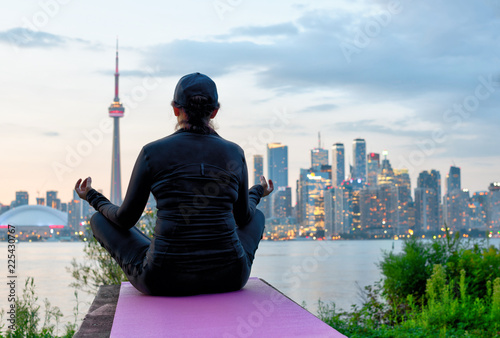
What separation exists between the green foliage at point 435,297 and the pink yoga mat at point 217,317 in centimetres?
195

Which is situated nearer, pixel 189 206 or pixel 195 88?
pixel 189 206

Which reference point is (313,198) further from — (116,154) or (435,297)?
(435,297)

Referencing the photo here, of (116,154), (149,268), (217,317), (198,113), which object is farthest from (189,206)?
(116,154)

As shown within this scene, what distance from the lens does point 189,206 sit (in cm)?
315

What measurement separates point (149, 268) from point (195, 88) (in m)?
1.08

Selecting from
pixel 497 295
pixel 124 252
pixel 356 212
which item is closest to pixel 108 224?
pixel 124 252

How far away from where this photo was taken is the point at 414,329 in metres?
4.97

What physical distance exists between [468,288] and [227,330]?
16.1ft

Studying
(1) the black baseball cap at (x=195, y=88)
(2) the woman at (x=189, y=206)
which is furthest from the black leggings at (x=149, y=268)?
(1) the black baseball cap at (x=195, y=88)

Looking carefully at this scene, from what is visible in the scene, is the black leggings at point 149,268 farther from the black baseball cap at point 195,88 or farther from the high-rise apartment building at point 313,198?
the high-rise apartment building at point 313,198

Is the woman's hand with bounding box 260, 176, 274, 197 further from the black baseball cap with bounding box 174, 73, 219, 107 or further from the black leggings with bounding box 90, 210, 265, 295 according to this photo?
the black baseball cap with bounding box 174, 73, 219, 107

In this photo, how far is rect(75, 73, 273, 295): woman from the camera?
316 cm

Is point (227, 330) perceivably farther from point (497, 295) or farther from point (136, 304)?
point (497, 295)

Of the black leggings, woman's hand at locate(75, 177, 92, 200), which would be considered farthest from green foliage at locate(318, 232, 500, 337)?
woman's hand at locate(75, 177, 92, 200)
